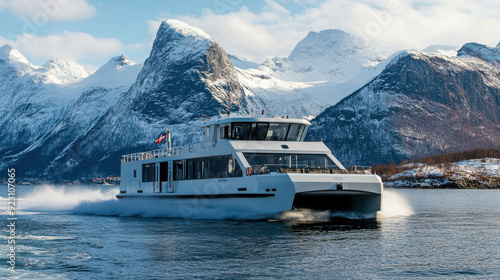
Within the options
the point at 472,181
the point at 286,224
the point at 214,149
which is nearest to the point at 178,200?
the point at 214,149

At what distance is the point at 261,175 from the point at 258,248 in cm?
821

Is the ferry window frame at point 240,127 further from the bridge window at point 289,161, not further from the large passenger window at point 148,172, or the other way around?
the large passenger window at point 148,172

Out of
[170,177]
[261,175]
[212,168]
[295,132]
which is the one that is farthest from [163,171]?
[261,175]

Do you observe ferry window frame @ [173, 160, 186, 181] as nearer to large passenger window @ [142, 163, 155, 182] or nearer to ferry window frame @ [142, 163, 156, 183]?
ferry window frame @ [142, 163, 156, 183]

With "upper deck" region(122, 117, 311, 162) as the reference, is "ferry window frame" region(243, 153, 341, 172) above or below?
below

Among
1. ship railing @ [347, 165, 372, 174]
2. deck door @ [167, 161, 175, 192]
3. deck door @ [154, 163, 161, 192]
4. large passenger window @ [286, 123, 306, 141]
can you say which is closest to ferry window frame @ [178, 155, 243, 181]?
deck door @ [167, 161, 175, 192]

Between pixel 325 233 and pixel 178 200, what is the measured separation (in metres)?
13.0

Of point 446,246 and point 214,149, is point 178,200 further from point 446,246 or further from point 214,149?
point 446,246

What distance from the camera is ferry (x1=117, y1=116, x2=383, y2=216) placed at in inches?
1288

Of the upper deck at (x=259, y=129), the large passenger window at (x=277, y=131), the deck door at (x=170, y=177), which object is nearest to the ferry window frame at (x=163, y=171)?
the deck door at (x=170, y=177)

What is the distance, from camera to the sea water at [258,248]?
67.8ft

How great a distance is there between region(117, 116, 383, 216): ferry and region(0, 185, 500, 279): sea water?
2.94ft

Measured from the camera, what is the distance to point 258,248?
82.5 ft

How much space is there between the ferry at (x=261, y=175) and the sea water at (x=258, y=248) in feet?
2.94
